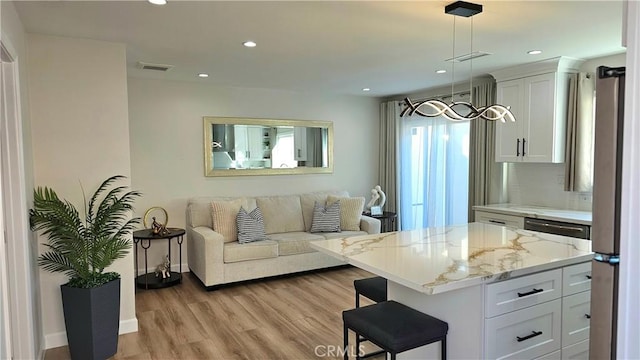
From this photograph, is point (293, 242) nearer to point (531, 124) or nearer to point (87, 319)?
point (87, 319)

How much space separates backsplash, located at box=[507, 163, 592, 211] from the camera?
4.52 m

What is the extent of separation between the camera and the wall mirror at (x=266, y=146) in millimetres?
5719

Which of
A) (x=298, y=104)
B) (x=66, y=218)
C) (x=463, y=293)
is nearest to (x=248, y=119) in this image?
(x=298, y=104)

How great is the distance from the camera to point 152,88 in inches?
208

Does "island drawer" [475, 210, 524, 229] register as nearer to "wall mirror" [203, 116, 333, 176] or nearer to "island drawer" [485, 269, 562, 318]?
"island drawer" [485, 269, 562, 318]

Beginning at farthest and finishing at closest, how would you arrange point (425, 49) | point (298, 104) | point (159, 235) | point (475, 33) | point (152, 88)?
point (298, 104)
point (152, 88)
point (159, 235)
point (425, 49)
point (475, 33)

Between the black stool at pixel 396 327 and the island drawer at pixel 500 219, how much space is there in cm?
254

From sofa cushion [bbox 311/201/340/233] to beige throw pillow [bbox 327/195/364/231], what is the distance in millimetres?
118

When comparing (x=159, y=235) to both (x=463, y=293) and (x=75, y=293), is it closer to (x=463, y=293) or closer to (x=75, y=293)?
(x=75, y=293)

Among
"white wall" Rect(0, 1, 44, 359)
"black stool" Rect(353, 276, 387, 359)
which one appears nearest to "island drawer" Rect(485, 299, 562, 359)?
"black stool" Rect(353, 276, 387, 359)

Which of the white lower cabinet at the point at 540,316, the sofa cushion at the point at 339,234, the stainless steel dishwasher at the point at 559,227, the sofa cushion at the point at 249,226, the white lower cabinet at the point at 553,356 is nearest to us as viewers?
the white lower cabinet at the point at 540,316

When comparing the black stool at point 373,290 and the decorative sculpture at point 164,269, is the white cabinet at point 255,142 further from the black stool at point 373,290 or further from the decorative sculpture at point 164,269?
the black stool at point 373,290

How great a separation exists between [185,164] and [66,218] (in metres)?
2.53

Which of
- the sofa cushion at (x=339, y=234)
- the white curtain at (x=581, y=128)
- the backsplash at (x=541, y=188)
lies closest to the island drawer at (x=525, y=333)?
the white curtain at (x=581, y=128)
